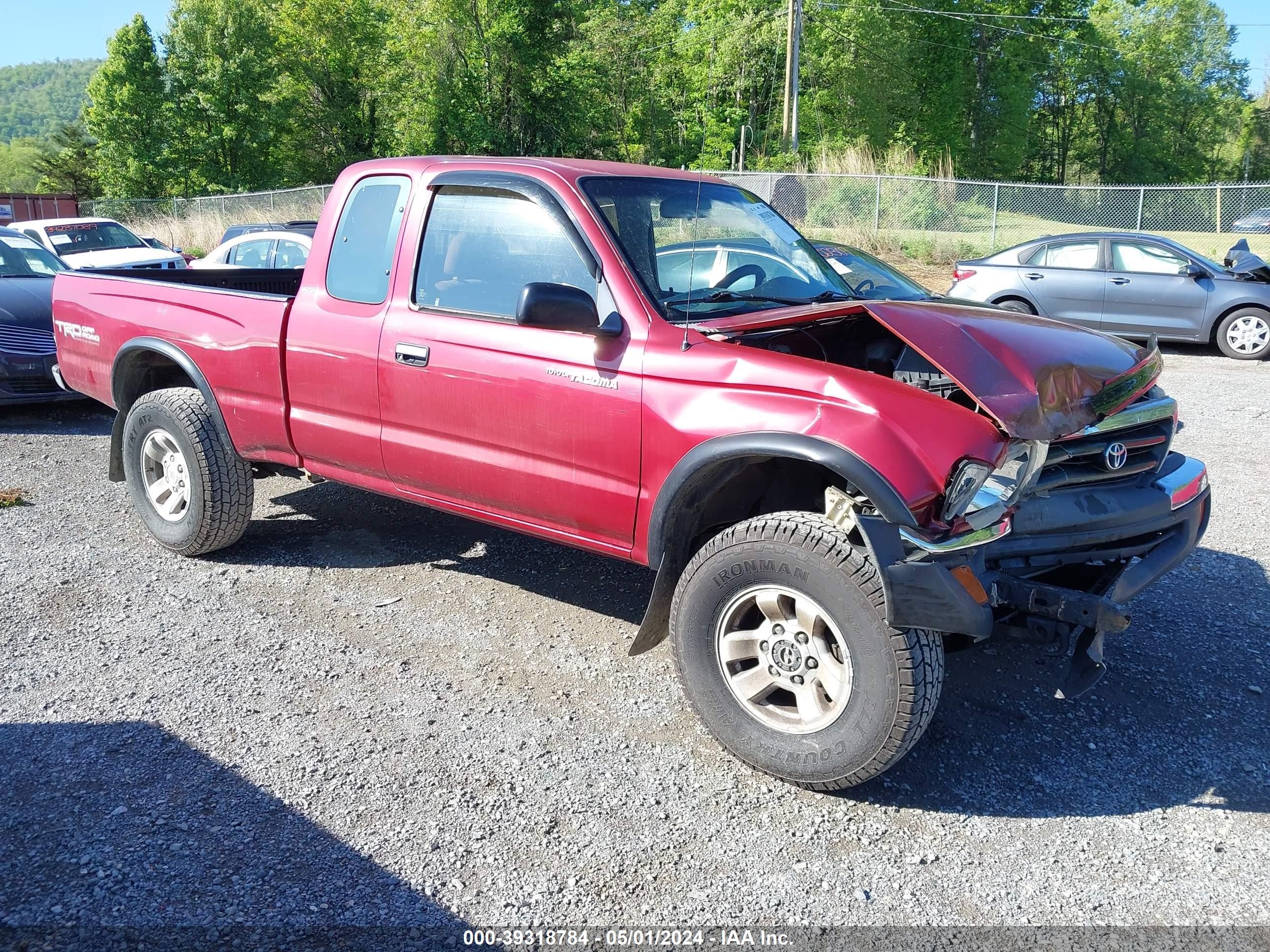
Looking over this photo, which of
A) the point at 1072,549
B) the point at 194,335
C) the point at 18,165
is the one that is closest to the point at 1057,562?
the point at 1072,549

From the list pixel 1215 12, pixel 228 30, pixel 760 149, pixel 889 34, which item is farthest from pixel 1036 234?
pixel 1215 12

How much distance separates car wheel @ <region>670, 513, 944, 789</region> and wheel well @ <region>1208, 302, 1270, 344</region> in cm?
1174

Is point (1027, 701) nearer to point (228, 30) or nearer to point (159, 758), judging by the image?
point (159, 758)

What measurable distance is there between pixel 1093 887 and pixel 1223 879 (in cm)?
40

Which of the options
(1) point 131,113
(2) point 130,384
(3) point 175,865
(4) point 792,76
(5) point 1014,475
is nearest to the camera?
(3) point 175,865

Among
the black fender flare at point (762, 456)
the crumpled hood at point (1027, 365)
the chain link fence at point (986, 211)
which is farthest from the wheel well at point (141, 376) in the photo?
the chain link fence at point (986, 211)

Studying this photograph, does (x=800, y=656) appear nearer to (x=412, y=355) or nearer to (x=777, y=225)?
(x=412, y=355)

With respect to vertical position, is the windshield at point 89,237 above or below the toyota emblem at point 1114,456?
above

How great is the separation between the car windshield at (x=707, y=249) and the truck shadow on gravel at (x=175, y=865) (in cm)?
220

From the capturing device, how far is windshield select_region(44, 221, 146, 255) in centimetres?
1617

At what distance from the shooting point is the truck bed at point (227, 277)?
6078 millimetres

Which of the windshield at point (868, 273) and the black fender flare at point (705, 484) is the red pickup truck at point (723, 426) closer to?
the black fender flare at point (705, 484)

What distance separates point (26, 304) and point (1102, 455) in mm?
8963

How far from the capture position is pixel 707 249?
4320mm
